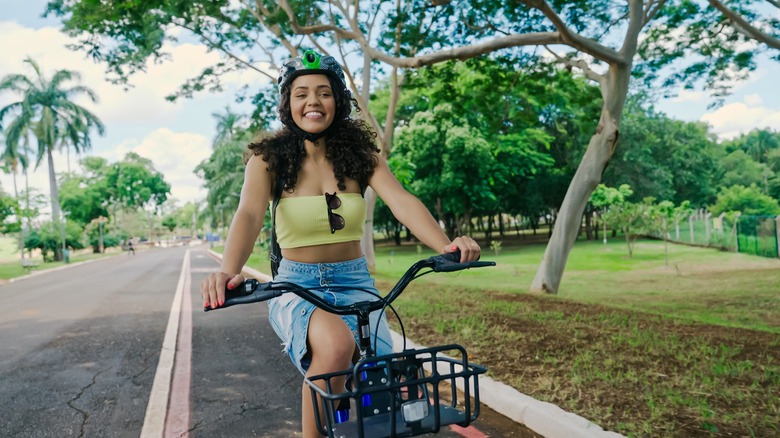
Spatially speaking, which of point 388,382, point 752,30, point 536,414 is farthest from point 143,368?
point 752,30

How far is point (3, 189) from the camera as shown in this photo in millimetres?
30906

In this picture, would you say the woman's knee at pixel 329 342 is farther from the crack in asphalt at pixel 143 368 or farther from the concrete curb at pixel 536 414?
the crack in asphalt at pixel 143 368

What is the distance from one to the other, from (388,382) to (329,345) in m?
0.35

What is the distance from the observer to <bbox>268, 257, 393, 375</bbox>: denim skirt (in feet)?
6.61

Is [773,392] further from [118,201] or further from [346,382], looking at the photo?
[118,201]

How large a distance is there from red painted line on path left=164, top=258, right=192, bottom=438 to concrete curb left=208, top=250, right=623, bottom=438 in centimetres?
217

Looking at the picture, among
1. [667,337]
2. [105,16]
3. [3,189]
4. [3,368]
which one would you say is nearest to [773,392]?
[667,337]

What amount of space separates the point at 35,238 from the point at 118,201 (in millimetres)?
30282

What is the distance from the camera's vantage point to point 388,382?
1626mm

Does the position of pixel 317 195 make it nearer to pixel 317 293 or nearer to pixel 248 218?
pixel 248 218

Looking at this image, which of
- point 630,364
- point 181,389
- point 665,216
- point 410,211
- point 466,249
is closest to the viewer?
point 466,249

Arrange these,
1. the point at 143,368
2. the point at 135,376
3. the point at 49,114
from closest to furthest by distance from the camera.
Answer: the point at 135,376 < the point at 143,368 < the point at 49,114

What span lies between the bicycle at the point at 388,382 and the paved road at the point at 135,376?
2.09 m

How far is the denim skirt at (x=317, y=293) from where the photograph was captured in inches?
79.3
